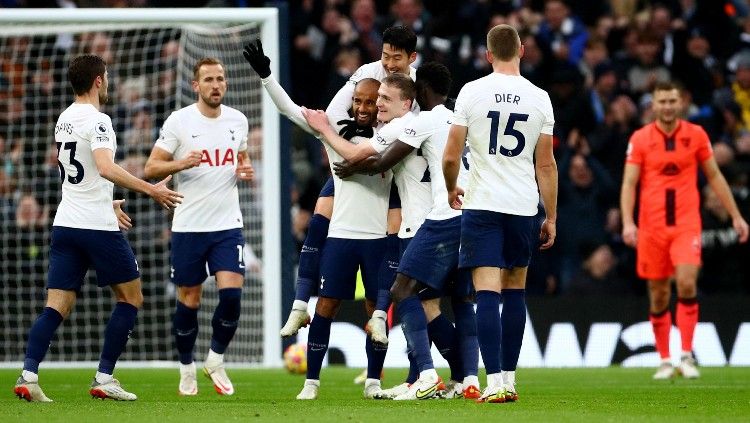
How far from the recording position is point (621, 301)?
1406 centimetres

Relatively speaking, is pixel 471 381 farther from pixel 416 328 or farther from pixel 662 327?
pixel 662 327

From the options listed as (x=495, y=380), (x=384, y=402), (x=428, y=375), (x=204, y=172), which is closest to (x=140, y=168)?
(x=204, y=172)

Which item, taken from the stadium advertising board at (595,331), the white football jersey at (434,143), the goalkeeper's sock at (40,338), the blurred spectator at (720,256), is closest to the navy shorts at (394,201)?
the white football jersey at (434,143)

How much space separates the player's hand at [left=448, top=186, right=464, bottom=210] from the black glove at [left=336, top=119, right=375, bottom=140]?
3.21 ft

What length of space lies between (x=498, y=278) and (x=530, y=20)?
10.1 metres

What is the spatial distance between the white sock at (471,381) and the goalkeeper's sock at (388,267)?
0.69m

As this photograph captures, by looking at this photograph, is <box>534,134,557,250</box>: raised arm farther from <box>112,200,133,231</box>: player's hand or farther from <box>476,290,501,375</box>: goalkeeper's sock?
<box>112,200,133,231</box>: player's hand

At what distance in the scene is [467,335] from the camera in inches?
351

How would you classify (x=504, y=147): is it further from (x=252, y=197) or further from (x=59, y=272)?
(x=252, y=197)

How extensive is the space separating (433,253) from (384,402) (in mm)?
989

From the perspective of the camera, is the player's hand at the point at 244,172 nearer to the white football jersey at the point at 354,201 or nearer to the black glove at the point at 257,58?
the white football jersey at the point at 354,201

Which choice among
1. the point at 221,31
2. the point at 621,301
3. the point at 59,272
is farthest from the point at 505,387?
the point at 221,31

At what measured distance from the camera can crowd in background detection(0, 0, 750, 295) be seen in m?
14.9

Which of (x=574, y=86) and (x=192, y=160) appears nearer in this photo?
(x=192, y=160)
